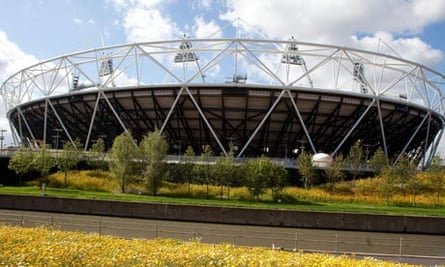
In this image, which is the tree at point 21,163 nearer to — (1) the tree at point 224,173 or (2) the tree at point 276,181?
(1) the tree at point 224,173

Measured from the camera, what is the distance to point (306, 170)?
3519 cm

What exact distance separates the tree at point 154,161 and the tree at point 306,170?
1068 cm

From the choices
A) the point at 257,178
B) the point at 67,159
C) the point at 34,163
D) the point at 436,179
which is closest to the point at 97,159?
the point at 67,159

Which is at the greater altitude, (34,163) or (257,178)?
(34,163)

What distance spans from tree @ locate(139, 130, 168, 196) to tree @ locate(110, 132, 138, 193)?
84 cm

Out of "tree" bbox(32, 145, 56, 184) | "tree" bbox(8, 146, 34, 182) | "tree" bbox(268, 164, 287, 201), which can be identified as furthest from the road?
"tree" bbox(8, 146, 34, 182)

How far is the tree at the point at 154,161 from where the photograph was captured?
32219 millimetres

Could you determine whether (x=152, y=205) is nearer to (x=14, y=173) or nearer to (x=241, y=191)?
(x=241, y=191)

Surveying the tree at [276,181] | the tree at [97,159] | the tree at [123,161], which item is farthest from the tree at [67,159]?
the tree at [276,181]

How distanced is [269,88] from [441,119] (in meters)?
23.8

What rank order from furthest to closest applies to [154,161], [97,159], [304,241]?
[97,159] → [154,161] → [304,241]

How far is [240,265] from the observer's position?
Result: 17.9 feet

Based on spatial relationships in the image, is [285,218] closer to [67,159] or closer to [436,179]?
[436,179]

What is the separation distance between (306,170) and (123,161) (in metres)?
14.0
